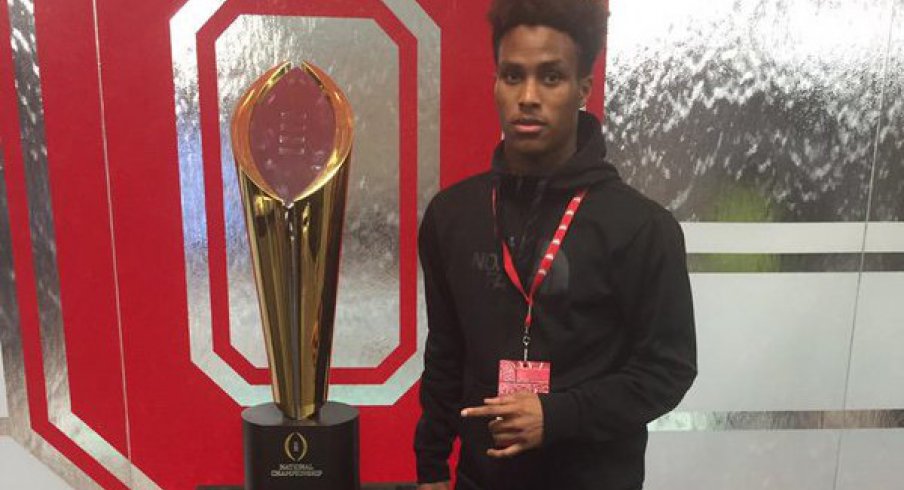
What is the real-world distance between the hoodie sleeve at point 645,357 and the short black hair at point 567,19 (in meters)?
0.24

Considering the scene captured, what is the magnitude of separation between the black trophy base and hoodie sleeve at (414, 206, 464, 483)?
142 mm

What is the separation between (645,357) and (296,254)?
548 mm

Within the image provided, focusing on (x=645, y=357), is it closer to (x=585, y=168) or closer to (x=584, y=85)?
(x=585, y=168)

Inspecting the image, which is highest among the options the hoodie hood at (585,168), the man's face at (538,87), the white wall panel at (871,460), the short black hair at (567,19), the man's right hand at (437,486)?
the short black hair at (567,19)

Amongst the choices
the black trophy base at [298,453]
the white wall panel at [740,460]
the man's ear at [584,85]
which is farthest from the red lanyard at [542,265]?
the white wall panel at [740,460]

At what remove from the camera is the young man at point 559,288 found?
34.2 inches

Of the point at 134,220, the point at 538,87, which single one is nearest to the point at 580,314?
the point at 538,87

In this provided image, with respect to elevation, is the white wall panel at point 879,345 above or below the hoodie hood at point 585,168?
below

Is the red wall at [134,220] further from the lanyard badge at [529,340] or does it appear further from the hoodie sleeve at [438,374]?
the lanyard badge at [529,340]

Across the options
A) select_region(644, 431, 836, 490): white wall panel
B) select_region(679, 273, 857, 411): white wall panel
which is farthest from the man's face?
select_region(644, 431, 836, 490): white wall panel

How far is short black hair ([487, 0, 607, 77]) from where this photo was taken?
863 mm

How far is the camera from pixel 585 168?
0.90 m

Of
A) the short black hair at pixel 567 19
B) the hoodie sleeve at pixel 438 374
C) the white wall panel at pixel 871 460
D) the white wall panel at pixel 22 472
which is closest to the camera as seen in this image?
the short black hair at pixel 567 19

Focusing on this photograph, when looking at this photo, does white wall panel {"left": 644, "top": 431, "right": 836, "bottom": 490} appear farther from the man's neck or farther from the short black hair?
the short black hair
